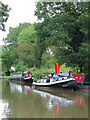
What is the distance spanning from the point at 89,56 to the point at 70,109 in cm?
1367

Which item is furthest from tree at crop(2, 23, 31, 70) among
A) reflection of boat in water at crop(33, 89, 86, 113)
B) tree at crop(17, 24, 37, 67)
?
reflection of boat in water at crop(33, 89, 86, 113)

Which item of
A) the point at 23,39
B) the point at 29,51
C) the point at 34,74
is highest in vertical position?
the point at 23,39

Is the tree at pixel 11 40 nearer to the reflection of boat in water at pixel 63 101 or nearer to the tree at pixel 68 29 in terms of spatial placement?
the tree at pixel 68 29

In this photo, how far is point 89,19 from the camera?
24750mm

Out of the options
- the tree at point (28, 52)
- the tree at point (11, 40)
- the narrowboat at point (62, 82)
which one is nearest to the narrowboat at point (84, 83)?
the narrowboat at point (62, 82)

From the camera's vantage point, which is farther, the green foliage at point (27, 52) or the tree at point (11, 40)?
the tree at point (11, 40)

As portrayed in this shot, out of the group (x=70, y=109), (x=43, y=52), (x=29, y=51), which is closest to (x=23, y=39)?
(x=29, y=51)

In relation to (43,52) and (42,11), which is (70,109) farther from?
(43,52)

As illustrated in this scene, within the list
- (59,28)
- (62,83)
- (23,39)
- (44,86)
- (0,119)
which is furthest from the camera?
(23,39)

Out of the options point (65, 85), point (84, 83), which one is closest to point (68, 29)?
point (84, 83)

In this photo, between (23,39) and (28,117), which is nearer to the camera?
(28,117)

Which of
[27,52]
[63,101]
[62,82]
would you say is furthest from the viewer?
[27,52]

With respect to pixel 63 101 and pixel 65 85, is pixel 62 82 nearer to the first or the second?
pixel 65 85

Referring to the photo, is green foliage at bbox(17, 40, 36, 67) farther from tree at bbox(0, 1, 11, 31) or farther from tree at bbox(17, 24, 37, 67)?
tree at bbox(0, 1, 11, 31)
